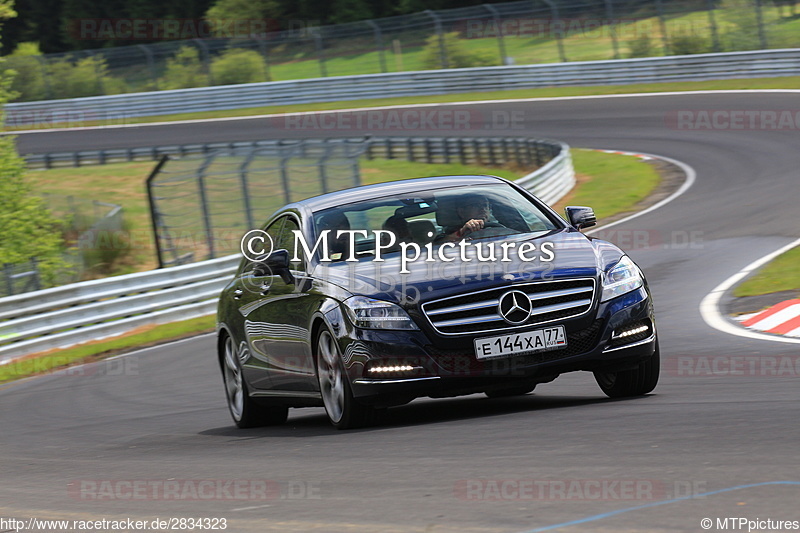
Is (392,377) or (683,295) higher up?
(392,377)

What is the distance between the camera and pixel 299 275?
8.08 metres

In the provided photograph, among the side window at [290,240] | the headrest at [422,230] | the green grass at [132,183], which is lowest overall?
the green grass at [132,183]

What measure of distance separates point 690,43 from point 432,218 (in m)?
32.8

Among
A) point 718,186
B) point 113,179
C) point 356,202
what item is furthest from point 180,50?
point 356,202

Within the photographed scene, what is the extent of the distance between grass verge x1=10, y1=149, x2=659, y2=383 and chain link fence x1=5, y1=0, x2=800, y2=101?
9842 millimetres

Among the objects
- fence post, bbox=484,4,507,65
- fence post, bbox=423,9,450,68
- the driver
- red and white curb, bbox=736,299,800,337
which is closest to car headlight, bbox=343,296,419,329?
the driver

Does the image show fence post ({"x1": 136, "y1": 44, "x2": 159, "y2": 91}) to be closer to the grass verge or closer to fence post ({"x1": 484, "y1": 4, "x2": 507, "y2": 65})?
the grass verge

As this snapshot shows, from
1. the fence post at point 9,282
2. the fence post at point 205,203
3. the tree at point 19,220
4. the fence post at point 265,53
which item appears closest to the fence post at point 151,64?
the fence post at point 265,53

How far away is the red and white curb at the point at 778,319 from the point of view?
10.1m

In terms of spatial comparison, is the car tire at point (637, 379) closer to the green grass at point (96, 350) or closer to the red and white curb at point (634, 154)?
the green grass at point (96, 350)

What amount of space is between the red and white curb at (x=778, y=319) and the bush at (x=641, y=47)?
29.5 m

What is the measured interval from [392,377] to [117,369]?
27.8 feet

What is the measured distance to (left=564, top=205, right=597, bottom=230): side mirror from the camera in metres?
8.37

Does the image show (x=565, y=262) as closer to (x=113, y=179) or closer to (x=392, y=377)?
(x=392, y=377)
